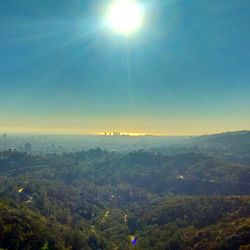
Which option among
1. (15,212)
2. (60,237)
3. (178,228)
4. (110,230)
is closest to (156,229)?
(178,228)

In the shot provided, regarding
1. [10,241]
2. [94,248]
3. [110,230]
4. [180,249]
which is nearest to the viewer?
[10,241]

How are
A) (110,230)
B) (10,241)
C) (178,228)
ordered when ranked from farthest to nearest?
(110,230) < (178,228) < (10,241)

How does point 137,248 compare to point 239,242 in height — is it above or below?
below

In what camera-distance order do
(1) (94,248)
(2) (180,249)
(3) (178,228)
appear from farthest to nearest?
1. (3) (178,228)
2. (1) (94,248)
3. (2) (180,249)

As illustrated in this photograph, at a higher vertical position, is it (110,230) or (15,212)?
(15,212)

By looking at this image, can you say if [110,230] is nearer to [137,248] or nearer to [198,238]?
[137,248]

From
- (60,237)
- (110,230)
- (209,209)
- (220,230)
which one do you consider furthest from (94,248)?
(209,209)

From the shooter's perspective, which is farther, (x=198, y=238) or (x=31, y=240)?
(x=198, y=238)

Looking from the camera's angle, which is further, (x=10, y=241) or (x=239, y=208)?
(x=239, y=208)

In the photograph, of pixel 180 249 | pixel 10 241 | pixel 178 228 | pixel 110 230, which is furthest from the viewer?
pixel 110 230

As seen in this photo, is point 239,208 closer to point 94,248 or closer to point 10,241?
point 94,248
